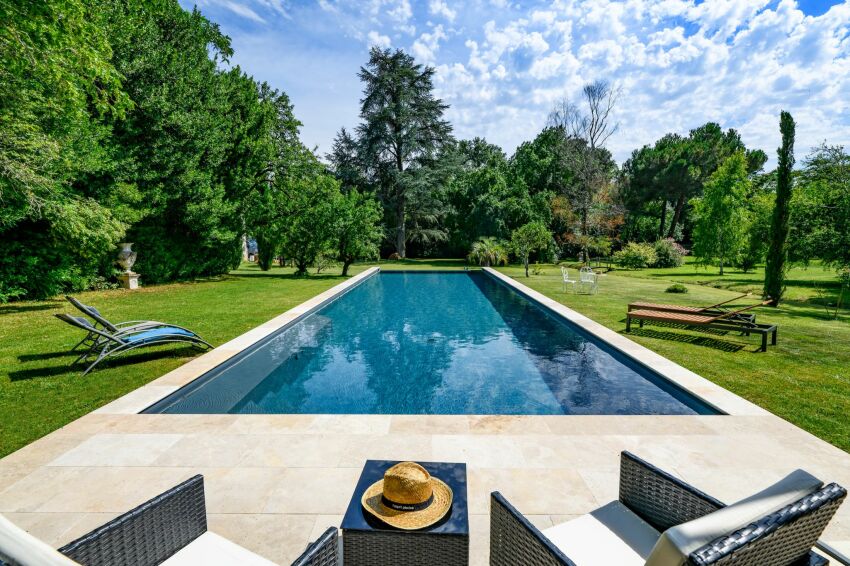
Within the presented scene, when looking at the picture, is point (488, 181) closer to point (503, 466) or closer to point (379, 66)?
point (379, 66)

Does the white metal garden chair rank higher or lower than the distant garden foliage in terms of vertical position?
lower

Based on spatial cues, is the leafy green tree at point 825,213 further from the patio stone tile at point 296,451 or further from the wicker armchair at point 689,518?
the patio stone tile at point 296,451

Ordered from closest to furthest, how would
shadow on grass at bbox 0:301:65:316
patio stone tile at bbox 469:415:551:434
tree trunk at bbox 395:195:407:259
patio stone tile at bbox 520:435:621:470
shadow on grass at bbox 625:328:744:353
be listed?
patio stone tile at bbox 520:435:621:470
patio stone tile at bbox 469:415:551:434
shadow on grass at bbox 625:328:744:353
shadow on grass at bbox 0:301:65:316
tree trunk at bbox 395:195:407:259

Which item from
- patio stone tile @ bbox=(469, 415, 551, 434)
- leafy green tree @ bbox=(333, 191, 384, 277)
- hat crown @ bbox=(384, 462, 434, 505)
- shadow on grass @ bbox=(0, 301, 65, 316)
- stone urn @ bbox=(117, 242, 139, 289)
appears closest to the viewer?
hat crown @ bbox=(384, 462, 434, 505)

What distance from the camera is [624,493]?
7.88ft

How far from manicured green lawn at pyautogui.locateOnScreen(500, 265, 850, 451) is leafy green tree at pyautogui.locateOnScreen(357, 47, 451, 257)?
72.6ft

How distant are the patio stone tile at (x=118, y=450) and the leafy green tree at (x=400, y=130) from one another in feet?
99.2

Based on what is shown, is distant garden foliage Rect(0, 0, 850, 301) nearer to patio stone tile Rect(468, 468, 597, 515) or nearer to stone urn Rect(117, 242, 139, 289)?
stone urn Rect(117, 242, 139, 289)

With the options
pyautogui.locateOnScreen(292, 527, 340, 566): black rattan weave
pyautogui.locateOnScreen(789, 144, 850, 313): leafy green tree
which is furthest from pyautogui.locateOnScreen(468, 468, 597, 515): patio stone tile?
pyautogui.locateOnScreen(789, 144, 850, 313): leafy green tree

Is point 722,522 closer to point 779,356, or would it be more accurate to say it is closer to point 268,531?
point 268,531

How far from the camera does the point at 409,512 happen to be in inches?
83.6

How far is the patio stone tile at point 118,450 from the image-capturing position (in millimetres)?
3686

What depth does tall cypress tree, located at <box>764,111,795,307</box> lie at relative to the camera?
12.2 m

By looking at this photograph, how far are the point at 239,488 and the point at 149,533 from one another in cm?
146
